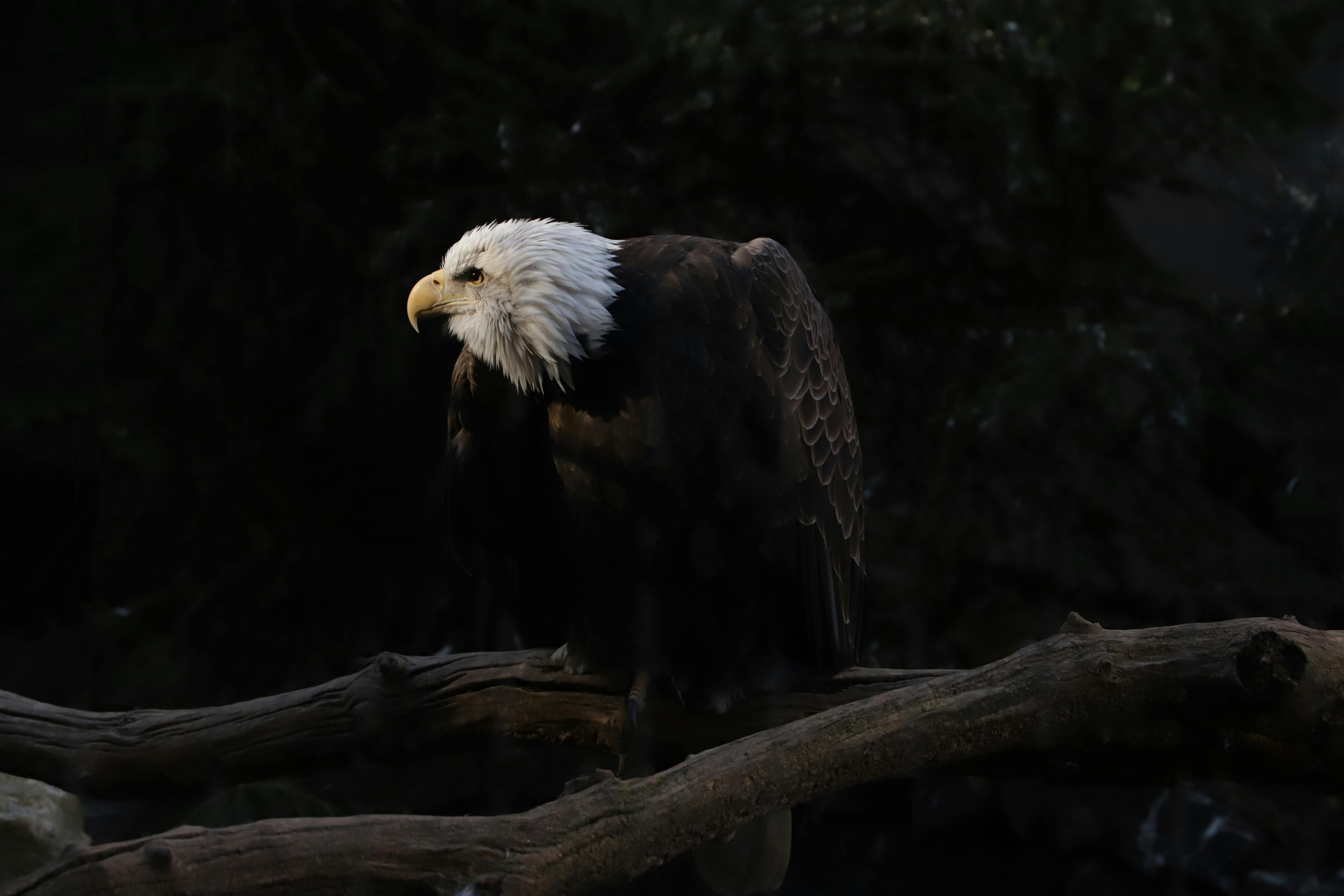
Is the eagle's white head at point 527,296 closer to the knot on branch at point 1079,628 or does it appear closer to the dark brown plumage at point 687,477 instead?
the dark brown plumage at point 687,477

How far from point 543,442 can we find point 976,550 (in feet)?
6.32

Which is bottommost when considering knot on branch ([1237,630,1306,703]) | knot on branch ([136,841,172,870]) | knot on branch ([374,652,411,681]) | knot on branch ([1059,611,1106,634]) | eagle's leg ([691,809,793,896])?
eagle's leg ([691,809,793,896])

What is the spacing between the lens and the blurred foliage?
333cm

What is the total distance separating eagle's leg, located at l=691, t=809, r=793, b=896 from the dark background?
1240 mm

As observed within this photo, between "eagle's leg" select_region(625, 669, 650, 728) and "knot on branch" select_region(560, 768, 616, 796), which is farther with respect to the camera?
"eagle's leg" select_region(625, 669, 650, 728)

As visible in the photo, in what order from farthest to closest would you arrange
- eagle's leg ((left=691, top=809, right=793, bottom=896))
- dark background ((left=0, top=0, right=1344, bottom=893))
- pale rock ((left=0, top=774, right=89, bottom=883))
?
dark background ((left=0, top=0, right=1344, bottom=893))
pale rock ((left=0, top=774, right=89, bottom=883))
eagle's leg ((left=691, top=809, right=793, bottom=896))

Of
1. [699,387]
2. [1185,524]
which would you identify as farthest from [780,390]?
[1185,524]

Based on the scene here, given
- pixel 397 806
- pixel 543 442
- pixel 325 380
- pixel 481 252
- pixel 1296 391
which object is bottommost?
pixel 397 806

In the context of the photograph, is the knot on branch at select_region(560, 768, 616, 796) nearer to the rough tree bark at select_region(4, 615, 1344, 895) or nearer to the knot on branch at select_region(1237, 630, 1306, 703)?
the rough tree bark at select_region(4, 615, 1344, 895)

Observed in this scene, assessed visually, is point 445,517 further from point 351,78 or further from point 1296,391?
point 1296,391

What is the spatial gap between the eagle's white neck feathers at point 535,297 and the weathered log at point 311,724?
0.62 metres

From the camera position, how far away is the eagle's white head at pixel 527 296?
1817 mm

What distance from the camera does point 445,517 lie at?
2.22 meters

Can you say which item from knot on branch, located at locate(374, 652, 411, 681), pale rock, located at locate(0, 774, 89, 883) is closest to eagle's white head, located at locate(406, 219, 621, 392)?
knot on branch, located at locate(374, 652, 411, 681)
